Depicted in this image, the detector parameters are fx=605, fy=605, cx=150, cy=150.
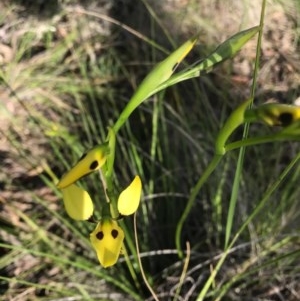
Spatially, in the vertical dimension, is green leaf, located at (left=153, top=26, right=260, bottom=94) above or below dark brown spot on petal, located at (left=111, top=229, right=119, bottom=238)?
→ above

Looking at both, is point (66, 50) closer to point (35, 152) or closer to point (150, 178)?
point (35, 152)

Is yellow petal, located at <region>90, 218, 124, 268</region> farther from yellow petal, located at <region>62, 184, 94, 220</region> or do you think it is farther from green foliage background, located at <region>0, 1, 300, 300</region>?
green foliage background, located at <region>0, 1, 300, 300</region>

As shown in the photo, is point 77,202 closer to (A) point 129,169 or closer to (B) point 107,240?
(B) point 107,240

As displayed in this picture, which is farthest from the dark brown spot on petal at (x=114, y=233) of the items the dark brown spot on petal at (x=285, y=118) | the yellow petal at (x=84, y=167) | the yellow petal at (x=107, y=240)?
the dark brown spot on petal at (x=285, y=118)

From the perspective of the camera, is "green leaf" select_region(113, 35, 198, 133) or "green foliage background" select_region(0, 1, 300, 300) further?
"green foliage background" select_region(0, 1, 300, 300)

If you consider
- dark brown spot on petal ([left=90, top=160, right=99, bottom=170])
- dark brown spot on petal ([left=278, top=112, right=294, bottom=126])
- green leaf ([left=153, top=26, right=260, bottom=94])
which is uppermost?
green leaf ([left=153, top=26, right=260, bottom=94])

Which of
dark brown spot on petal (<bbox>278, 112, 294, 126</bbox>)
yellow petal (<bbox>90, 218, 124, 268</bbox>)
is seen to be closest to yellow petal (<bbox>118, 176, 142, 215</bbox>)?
yellow petal (<bbox>90, 218, 124, 268</bbox>)

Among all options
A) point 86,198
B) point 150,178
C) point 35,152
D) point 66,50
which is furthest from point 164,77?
point 66,50
